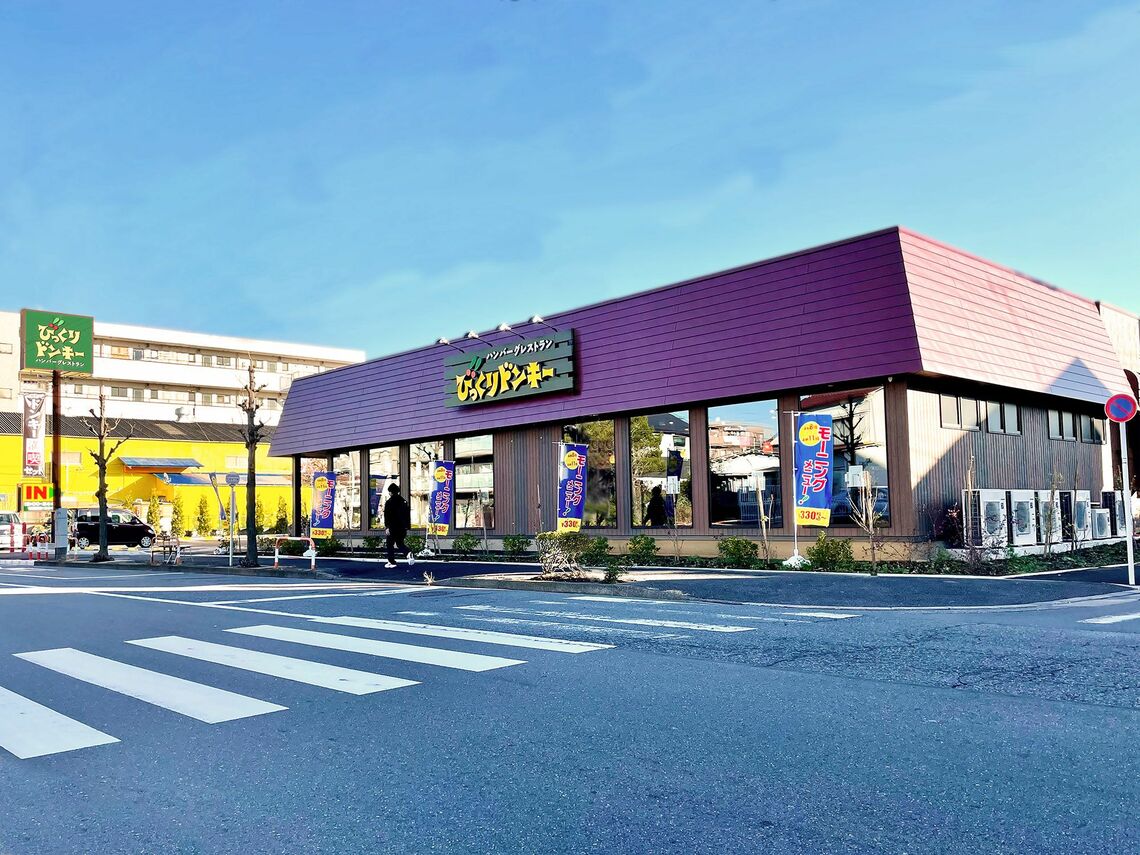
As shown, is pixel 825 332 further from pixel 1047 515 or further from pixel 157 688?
pixel 157 688

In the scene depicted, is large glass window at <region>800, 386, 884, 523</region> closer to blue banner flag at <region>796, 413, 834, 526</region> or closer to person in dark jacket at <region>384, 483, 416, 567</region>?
blue banner flag at <region>796, 413, 834, 526</region>

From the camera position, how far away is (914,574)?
1709 cm

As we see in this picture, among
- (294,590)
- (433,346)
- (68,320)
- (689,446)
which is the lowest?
(294,590)

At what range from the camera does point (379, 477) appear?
34.2 metres

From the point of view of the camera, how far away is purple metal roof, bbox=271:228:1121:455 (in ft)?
61.3

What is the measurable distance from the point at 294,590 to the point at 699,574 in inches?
321

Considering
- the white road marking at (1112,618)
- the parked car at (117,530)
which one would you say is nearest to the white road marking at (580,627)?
the white road marking at (1112,618)

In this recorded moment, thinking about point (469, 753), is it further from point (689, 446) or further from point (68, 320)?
point (68, 320)

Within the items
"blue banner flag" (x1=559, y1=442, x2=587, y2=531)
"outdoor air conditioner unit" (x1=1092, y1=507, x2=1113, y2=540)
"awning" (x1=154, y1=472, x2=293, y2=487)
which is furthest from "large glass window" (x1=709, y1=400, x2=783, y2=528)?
"awning" (x1=154, y1=472, x2=293, y2=487)

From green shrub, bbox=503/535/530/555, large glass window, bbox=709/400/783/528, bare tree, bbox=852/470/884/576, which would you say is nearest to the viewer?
bare tree, bbox=852/470/884/576

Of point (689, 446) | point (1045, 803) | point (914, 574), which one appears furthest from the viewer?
point (689, 446)

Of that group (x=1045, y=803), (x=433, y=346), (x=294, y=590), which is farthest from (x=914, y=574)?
(x=433, y=346)

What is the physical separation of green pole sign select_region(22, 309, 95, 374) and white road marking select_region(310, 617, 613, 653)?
1751 inches

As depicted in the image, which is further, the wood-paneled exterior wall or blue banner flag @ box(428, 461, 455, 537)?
blue banner flag @ box(428, 461, 455, 537)
